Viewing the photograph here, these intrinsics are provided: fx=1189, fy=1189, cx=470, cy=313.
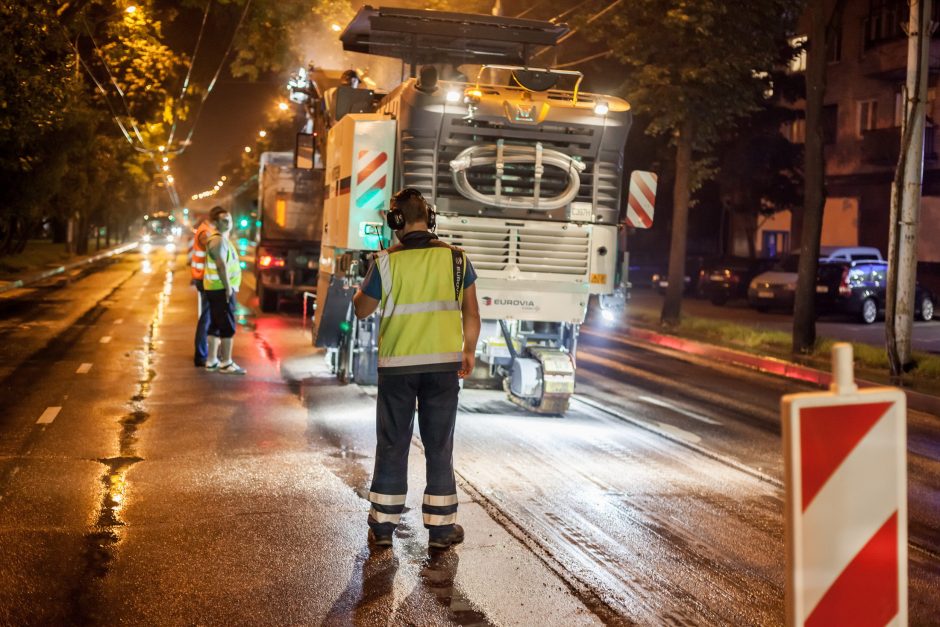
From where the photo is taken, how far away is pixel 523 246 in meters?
11.6

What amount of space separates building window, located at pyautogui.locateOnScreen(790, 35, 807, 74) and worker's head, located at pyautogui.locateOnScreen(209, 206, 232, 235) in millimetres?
24545

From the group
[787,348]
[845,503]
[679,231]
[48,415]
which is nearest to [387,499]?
[845,503]

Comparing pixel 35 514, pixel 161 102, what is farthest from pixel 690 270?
pixel 35 514

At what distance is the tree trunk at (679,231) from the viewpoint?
2573 centimetres

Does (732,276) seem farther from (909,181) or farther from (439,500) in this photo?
(439,500)

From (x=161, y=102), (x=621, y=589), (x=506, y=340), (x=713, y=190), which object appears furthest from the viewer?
(x=713, y=190)

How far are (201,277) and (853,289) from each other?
1884 centimetres

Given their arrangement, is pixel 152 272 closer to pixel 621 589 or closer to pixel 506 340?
pixel 506 340

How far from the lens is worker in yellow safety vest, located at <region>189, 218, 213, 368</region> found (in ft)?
48.0

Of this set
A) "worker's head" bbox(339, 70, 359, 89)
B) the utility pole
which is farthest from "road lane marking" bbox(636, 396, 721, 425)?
"worker's head" bbox(339, 70, 359, 89)

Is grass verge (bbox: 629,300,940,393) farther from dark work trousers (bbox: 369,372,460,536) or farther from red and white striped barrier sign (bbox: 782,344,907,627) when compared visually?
red and white striped barrier sign (bbox: 782,344,907,627)

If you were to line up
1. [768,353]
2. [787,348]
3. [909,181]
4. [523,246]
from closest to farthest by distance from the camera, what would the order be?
1. [523,246]
2. [909,181]
3. [768,353]
4. [787,348]

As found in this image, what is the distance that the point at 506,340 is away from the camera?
11859mm

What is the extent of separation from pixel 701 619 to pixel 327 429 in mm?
5658
